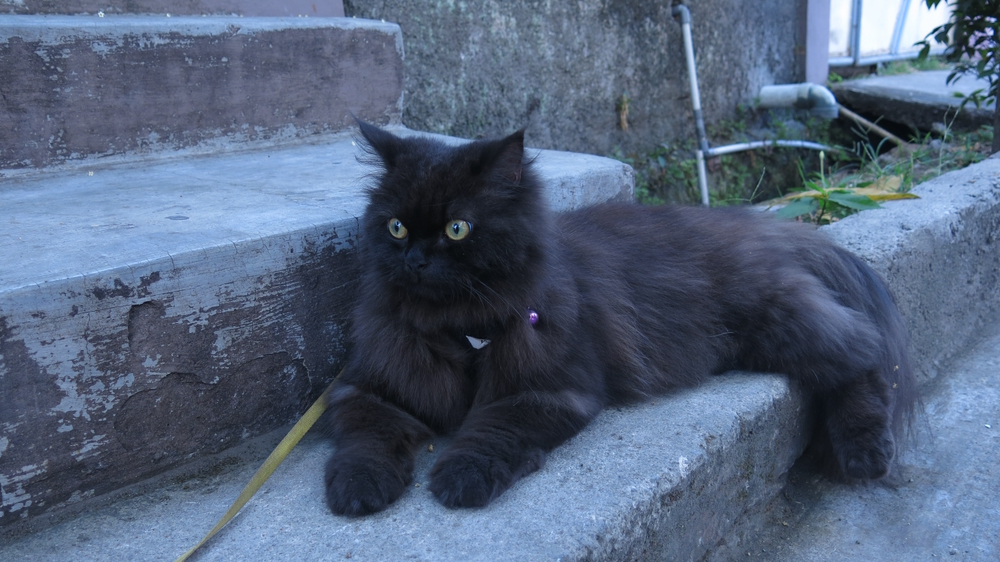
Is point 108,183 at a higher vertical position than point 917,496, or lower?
higher

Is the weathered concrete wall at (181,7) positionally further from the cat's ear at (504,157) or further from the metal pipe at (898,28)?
the metal pipe at (898,28)

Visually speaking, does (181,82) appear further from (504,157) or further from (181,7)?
(504,157)

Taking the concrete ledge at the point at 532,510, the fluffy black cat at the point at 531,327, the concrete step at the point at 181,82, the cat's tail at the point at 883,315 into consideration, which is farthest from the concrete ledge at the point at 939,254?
the concrete step at the point at 181,82

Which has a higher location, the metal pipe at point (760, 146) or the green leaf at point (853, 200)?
the green leaf at point (853, 200)

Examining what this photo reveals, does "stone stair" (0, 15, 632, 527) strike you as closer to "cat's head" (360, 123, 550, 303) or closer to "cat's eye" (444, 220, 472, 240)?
"cat's head" (360, 123, 550, 303)

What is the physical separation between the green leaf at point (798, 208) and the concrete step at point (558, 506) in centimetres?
148

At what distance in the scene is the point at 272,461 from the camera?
1.89m

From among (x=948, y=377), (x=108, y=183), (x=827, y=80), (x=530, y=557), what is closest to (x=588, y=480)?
(x=530, y=557)

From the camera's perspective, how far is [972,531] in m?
2.33

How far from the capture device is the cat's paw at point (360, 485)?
1.67 m

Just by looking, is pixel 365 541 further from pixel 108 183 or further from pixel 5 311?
pixel 108 183

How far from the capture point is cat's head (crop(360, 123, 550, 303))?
6.07 ft

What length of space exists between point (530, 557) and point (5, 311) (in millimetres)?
1240

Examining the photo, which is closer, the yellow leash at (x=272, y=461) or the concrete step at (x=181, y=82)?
the yellow leash at (x=272, y=461)
